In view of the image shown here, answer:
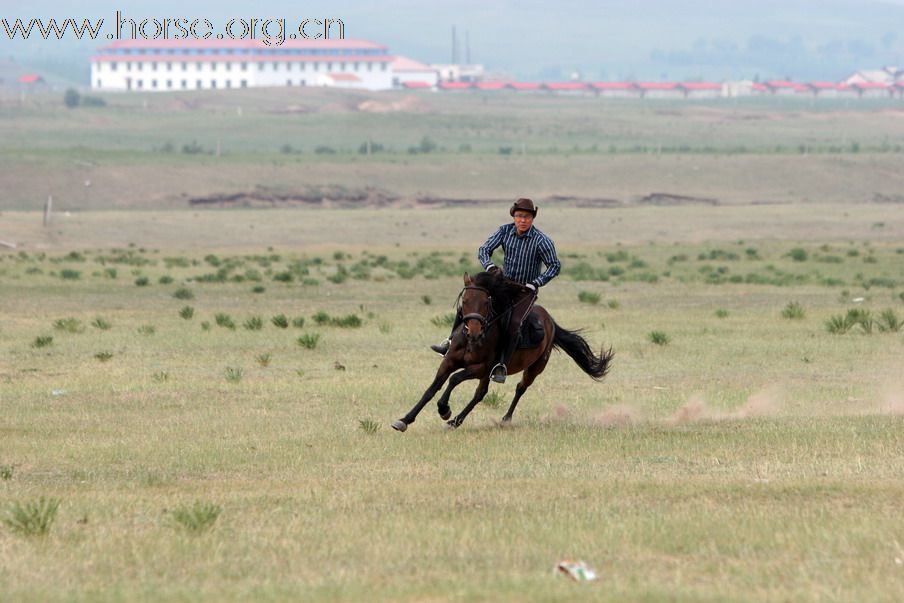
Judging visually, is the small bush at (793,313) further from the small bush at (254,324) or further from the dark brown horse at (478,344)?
the dark brown horse at (478,344)

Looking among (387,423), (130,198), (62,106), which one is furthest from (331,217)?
(62,106)

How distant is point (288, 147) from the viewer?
4018 inches

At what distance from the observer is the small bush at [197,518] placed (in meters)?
9.20

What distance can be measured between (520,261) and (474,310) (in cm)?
97

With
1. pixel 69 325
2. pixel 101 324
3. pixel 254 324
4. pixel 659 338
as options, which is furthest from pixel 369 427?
pixel 101 324

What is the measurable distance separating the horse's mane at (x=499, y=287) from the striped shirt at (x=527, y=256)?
0.27 m

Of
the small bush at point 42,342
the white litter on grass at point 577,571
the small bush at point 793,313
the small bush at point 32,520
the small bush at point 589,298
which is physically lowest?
the small bush at point 589,298

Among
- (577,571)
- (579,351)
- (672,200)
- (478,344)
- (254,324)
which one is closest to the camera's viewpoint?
(577,571)

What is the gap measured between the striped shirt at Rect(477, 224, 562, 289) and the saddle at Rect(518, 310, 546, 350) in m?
0.30

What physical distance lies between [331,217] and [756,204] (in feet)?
69.3

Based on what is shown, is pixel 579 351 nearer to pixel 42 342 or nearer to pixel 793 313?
pixel 42 342

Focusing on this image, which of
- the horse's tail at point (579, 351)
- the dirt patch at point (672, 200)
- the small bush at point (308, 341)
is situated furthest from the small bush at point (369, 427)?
the dirt patch at point (672, 200)

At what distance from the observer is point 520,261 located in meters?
14.5

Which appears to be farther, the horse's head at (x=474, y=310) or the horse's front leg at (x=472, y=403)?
the horse's front leg at (x=472, y=403)
